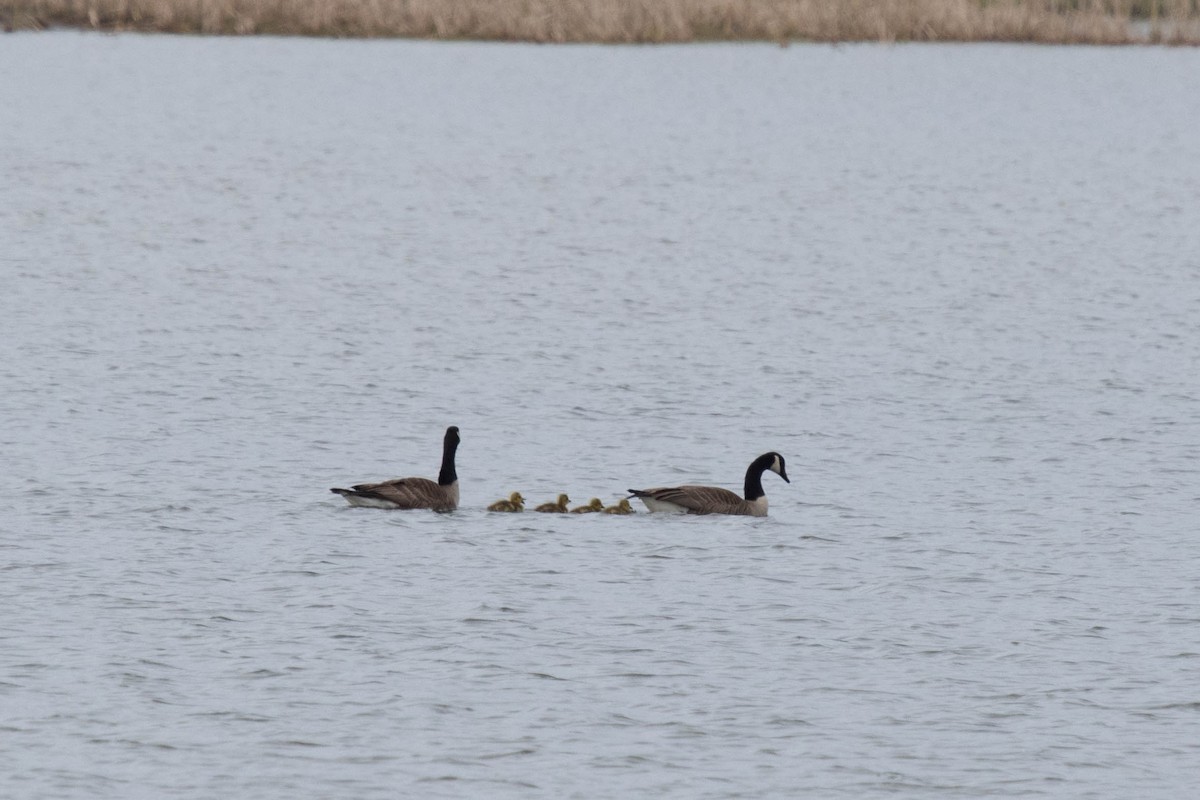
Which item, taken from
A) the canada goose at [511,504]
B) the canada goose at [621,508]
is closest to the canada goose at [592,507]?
the canada goose at [621,508]

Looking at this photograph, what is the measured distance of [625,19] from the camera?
204ft

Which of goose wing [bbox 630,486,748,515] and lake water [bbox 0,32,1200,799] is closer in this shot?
lake water [bbox 0,32,1200,799]

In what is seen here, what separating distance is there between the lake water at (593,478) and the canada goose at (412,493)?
177 millimetres

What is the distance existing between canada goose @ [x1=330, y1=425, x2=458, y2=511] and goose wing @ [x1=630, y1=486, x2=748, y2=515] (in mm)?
1585

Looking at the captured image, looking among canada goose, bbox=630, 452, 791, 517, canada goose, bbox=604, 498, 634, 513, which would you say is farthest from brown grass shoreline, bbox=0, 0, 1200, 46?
canada goose, bbox=604, 498, 634, 513

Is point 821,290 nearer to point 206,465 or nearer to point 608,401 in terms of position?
point 608,401

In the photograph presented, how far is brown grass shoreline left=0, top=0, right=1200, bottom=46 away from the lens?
59750mm

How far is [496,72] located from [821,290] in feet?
157

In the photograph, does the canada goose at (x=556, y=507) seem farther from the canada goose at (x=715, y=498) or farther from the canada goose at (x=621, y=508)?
the canada goose at (x=715, y=498)

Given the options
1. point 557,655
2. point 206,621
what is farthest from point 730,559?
point 206,621

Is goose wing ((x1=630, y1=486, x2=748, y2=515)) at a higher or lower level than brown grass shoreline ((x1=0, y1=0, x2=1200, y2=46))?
lower

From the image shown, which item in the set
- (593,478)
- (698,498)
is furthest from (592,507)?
(593,478)

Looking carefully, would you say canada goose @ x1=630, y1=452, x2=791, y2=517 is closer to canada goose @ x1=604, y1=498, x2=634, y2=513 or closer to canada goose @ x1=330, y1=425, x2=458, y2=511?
canada goose @ x1=604, y1=498, x2=634, y2=513

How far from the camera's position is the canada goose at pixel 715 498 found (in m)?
17.7
